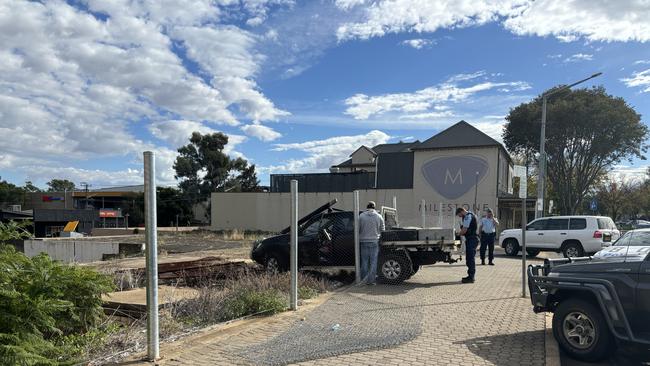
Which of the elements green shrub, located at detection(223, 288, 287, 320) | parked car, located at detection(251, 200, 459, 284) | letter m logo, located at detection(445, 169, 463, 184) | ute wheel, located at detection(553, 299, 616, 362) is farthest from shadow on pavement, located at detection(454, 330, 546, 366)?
letter m logo, located at detection(445, 169, 463, 184)

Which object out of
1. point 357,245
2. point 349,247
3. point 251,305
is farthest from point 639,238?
point 251,305

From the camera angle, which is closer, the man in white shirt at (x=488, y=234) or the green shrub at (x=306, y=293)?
the green shrub at (x=306, y=293)

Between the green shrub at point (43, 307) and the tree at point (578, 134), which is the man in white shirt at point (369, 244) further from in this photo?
the tree at point (578, 134)

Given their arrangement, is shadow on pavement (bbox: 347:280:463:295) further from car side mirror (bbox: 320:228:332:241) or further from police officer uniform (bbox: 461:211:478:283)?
car side mirror (bbox: 320:228:332:241)

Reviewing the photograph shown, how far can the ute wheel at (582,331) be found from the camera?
230 inches

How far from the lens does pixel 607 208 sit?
66500 millimetres

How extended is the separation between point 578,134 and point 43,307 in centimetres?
4068

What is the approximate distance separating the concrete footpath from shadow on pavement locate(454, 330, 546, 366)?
0.01m

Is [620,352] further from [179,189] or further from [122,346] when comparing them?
[179,189]

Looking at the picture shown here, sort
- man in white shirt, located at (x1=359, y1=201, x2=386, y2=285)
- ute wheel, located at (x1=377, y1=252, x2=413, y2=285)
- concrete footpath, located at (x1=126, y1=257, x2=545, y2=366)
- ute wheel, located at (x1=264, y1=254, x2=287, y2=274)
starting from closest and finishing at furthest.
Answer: concrete footpath, located at (x1=126, y1=257, x2=545, y2=366), man in white shirt, located at (x1=359, y1=201, x2=386, y2=285), ute wheel, located at (x1=377, y1=252, x2=413, y2=285), ute wheel, located at (x1=264, y1=254, x2=287, y2=274)

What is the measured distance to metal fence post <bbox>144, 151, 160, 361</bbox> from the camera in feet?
17.5

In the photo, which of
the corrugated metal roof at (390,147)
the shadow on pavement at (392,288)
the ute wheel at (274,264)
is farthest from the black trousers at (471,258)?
the corrugated metal roof at (390,147)

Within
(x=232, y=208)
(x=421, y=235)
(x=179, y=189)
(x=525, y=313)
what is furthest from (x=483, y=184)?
(x=179, y=189)

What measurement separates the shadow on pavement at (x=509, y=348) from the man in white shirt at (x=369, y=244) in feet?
14.4
